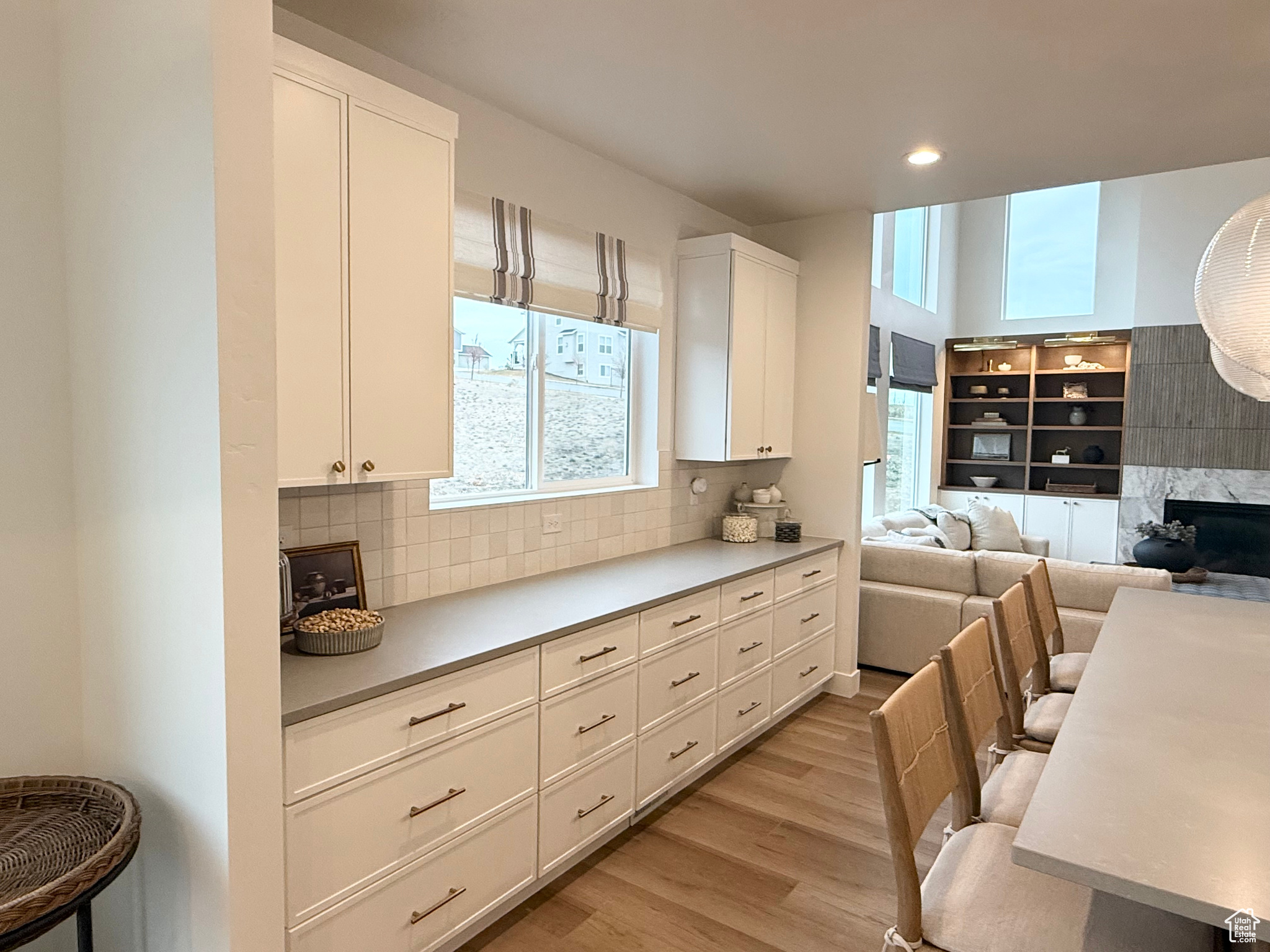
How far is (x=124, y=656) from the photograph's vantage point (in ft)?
5.32

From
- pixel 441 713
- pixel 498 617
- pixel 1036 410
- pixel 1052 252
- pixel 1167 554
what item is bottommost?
pixel 1167 554

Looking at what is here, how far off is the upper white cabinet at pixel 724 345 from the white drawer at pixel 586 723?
4.61ft

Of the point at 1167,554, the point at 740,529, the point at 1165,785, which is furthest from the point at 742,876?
the point at 1167,554

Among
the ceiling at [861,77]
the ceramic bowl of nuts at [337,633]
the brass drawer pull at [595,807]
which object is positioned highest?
the ceiling at [861,77]

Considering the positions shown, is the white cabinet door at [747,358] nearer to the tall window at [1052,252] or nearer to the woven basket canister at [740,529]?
the woven basket canister at [740,529]

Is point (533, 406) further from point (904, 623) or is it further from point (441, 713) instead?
point (904, 623)

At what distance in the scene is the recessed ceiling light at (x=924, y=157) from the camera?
9.81 ft

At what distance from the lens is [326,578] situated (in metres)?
2.18

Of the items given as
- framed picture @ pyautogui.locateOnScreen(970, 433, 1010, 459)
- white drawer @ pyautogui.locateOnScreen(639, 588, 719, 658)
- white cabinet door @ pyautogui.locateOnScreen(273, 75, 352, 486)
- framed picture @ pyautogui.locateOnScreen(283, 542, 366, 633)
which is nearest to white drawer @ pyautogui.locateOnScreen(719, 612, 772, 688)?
white drawer @ pyautogui.locateOnScreen(639, 588, 719, 658)

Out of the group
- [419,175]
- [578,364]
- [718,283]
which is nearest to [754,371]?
[718,283]

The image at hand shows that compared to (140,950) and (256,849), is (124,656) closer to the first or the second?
(256,849)

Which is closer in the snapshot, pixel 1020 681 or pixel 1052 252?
pixel 1020 681

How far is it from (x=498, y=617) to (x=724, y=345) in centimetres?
179

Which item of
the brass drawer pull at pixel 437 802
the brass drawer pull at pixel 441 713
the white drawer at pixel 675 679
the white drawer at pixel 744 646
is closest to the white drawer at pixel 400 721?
the brass drawer pull at pixel 441 713
